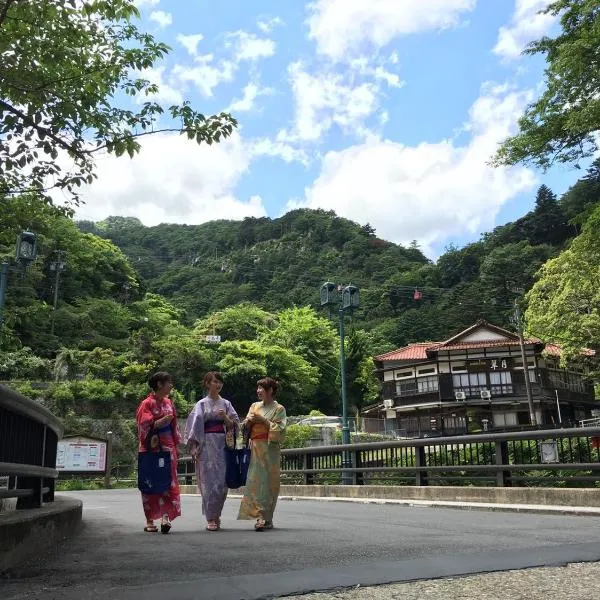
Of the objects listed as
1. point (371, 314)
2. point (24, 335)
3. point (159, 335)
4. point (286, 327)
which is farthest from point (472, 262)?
point (24, 335)

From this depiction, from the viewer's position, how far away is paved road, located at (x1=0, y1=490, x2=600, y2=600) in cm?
339

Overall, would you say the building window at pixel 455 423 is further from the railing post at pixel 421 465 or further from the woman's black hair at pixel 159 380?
the woman's black hair at pixel 159 380

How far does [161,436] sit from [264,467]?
47.5 inches

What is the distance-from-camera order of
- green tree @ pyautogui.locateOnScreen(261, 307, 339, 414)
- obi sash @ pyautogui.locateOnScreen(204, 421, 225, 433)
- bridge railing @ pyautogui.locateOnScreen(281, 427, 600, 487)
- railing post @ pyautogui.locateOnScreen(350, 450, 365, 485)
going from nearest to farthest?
obi sash @ pyautogui.locateOnScreen(204, 421, 225, 433)
bridge railing @ pyautogui.locateOnScreen(281, 427, 600, 487)
railing post @ pyautogui.locateOnScreen(350, 450, 365, 485)
green tree @ pyautogui.locateOnScreen(261, 307, 339, 414)

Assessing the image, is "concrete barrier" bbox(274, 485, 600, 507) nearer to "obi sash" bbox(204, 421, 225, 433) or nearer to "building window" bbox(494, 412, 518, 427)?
"obi sash" bbox(204, 421, 225, 433)

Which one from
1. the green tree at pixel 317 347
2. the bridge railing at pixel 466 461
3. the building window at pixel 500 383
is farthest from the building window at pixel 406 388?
the bridge railing at pixel 466 461

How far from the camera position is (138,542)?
220 inches

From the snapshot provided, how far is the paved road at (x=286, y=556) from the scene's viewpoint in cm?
339

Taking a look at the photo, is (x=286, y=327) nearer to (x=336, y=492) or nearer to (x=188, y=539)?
(x=336, y=492)

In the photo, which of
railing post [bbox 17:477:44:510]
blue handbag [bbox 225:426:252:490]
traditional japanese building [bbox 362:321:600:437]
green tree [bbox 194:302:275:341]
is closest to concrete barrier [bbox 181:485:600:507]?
blue handbag [bbox 225:426:252:490]

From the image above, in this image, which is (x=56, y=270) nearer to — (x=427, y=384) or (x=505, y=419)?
(x=427, y=384)

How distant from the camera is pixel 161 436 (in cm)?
668

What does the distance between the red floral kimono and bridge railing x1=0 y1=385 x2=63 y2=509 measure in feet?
2.83

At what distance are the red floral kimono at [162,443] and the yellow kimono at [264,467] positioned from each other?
79cm
